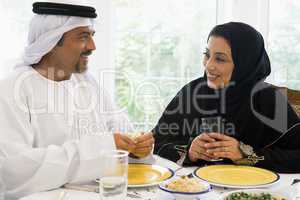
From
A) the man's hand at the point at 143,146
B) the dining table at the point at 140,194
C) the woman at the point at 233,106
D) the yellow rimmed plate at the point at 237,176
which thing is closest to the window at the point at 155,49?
the woman at the point at 233,106

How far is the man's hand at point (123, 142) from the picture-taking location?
1775 millimetres

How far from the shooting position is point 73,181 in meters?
1.62

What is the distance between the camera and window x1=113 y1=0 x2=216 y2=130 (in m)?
3.49

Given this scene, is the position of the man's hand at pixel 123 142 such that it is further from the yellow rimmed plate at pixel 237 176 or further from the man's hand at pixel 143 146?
the yellow rimmed plate at pixel 237 176

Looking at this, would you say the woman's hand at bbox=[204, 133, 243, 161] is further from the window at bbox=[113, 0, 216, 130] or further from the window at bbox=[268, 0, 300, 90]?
the window at bbox=[268, 0, 300, 90]

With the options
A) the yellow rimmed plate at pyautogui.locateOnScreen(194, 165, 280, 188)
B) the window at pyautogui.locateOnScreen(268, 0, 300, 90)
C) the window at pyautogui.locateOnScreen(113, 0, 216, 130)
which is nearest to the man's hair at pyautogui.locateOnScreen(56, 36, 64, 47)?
the yellow rimmed plate at pyautogui.locateOnScreen(194, 165, 280, 188)

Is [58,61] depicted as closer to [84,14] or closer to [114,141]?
[84,14]

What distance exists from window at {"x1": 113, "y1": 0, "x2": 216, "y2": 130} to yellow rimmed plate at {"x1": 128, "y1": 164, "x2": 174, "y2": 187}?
179cm

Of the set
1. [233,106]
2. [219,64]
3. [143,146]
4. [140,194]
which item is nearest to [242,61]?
[219,64]

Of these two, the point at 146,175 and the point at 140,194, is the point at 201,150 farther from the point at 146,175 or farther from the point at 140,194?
the point at 140,194

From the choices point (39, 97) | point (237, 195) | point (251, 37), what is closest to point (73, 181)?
point (39, 97)

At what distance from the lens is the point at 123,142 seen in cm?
179

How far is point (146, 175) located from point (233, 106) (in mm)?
844

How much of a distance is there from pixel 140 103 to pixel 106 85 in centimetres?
38
